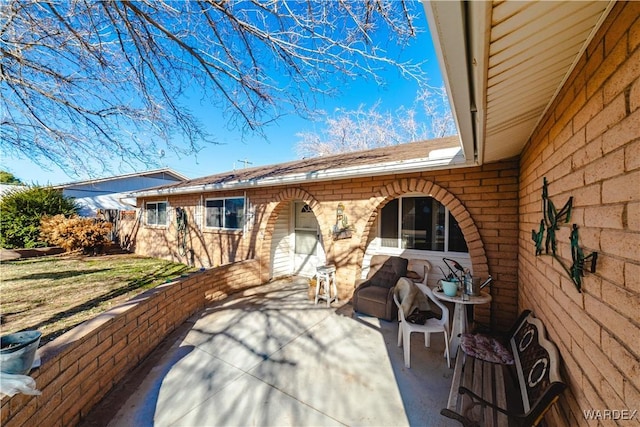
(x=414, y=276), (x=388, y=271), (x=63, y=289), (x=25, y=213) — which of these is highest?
(x=25, y=213)

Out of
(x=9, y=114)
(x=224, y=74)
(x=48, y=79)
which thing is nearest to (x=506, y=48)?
(x=224, y=74)

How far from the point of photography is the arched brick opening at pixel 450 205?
169 inches

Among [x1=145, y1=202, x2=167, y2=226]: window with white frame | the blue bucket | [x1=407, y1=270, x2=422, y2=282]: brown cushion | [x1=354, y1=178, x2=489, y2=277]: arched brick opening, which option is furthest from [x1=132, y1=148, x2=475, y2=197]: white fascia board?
[x1=145, y1=202, x2=167, y2=226]: window with white frame

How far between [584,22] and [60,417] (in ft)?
15.4

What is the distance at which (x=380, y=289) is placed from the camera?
522 centimetres

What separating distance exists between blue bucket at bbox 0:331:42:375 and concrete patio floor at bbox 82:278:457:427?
1140 millimetres

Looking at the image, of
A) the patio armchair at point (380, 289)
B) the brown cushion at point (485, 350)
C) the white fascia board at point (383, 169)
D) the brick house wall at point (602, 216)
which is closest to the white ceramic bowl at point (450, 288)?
the brown cushion at point (485, 350)

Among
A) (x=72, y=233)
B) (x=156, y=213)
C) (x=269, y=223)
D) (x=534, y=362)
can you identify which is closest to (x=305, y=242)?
(x=269, y=223)

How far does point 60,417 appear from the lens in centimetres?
223

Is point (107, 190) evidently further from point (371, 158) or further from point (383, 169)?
point (383, 169)

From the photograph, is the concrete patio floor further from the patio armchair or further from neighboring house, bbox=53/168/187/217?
neighboring house, bbox=53/168/187/217

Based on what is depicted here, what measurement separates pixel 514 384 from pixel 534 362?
80cm

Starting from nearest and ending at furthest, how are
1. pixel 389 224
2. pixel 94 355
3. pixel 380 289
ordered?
pixel 94 355 < pixel 380 289 < pixel 389 224

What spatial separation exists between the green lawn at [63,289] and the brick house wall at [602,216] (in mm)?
5076
